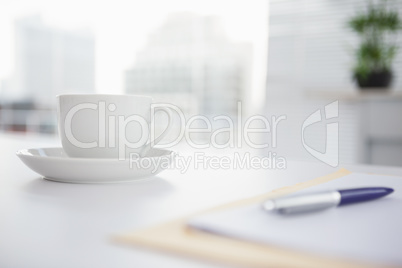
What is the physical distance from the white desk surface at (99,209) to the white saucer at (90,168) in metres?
0.01

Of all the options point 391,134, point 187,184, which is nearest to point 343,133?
point 391,134

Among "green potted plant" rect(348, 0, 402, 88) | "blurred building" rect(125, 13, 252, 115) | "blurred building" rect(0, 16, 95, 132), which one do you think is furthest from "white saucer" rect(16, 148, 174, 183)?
"blurred building" rect(0, 16, 95, 132)

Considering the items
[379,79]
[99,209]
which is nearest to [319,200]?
[99,209]

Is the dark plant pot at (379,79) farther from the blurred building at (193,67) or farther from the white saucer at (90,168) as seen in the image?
the blurred building at (193,67)

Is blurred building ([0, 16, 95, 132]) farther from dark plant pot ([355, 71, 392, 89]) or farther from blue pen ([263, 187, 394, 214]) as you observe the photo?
blue pen ([263, 187, 394, 214])

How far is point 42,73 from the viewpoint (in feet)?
18.5

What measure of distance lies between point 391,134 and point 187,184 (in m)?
1.80

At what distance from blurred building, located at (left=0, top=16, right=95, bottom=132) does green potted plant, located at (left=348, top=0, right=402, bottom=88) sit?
11.4 feet

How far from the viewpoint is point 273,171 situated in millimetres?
664

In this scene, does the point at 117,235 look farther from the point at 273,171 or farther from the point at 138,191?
the point at 273,171

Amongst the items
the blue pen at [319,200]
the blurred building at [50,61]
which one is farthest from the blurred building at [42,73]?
the blue pen at [319,200]

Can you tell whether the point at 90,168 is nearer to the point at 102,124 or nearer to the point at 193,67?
the point at 102,124

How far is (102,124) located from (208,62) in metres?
3.93

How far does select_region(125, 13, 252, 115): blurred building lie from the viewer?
423cm
